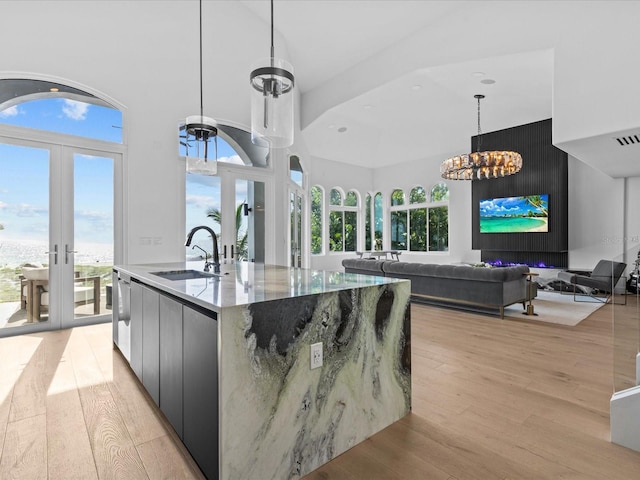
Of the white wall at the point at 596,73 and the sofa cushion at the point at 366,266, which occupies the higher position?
the white wall at the point at 596,73

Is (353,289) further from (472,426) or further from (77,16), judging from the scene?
(77,16)

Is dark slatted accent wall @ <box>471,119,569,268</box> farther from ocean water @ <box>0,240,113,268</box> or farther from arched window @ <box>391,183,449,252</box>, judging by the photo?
ocean water @ <box>0,240,113,268</box>

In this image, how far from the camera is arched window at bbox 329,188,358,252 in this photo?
11.1 m

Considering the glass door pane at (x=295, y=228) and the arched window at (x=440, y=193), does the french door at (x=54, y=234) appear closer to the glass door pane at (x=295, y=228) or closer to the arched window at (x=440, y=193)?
the glass door pane at (x=295, y=228)

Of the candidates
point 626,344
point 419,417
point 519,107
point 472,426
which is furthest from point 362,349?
point 519,107

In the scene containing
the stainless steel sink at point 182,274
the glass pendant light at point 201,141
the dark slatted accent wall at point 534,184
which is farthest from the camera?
the dark slatted accent wall at point 534,184

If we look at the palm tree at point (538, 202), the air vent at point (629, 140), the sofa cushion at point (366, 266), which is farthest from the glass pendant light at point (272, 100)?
the palm tree at point (538, 202)

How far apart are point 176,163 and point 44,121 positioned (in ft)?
5.19

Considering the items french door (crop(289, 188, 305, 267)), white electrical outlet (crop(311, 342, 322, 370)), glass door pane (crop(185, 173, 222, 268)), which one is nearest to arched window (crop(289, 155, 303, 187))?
french door (crop(289, 188, 305, 267))

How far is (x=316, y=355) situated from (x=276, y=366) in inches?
9.1

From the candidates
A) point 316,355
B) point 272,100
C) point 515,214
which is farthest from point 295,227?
point 316,355

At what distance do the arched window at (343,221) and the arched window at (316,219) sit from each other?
422mm

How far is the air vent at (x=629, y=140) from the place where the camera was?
435 cm

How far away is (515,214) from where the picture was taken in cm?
824
